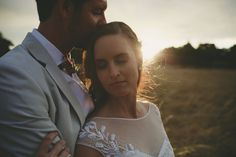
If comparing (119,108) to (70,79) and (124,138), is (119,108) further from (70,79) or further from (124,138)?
(70,79)

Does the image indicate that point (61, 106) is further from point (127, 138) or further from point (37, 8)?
point (37, 8)

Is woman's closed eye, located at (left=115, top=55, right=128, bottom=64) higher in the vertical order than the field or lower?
higher

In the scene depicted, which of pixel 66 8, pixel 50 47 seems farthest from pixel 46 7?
pixel 50 47

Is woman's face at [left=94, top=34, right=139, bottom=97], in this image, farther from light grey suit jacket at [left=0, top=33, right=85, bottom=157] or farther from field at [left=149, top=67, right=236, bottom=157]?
field at [left=149, top=67, right=236, bottom=157]

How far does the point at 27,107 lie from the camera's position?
237cm

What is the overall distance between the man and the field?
3.87ft

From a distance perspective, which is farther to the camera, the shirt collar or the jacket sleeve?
the shirt collar

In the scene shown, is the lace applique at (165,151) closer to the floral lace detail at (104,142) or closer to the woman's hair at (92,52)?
the floral lace detail at (104,142)

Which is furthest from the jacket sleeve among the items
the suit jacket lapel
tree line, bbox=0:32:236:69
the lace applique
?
tree line, bbox=0:32:236:69

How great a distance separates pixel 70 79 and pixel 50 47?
10.7 inches

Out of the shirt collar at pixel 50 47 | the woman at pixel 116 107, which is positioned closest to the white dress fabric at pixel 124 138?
the woman at pixel 116 107

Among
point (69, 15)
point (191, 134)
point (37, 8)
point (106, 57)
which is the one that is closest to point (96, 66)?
point (106, 57)

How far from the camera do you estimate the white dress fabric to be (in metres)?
2.73

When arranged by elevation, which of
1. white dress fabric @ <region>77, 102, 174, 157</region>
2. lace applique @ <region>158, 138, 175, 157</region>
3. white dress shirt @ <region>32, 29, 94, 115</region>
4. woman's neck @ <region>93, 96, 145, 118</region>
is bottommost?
lace applique @ <region>158, 138, 175, 157</region>
